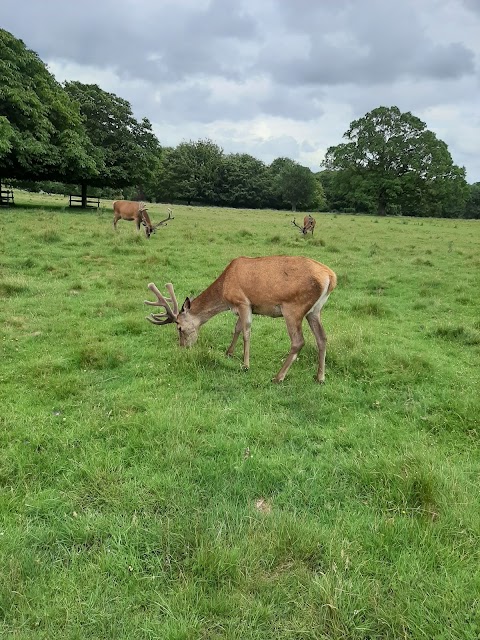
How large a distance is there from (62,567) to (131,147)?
33599 millimetres

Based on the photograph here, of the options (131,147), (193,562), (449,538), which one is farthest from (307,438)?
(131,147)

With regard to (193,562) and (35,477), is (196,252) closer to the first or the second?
(35,477)

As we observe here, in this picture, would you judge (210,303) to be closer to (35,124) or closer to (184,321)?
(184,321)

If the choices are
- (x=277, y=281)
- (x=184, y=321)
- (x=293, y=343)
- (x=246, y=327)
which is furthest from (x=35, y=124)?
(x=293, y=343)

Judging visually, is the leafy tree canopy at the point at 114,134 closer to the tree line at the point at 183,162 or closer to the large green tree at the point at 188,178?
the tree line at the point at 183,162

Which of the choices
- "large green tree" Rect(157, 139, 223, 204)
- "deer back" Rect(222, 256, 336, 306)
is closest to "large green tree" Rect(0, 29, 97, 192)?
"deer back" Rect(222, 256, 336, 306)

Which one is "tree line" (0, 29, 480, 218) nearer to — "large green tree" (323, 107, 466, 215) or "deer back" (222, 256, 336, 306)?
"large green tree" (323, 107, 466, 215)

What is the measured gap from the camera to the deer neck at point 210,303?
702cm

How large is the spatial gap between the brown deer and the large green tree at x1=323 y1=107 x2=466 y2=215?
159 ft

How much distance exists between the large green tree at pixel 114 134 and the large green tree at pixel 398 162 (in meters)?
27.9

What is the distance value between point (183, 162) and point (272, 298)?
70613 mm

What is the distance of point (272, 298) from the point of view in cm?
634

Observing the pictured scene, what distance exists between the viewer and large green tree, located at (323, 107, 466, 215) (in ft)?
167

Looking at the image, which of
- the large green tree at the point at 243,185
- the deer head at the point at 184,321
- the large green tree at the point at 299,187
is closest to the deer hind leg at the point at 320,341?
the deer head at the point at 184,321
